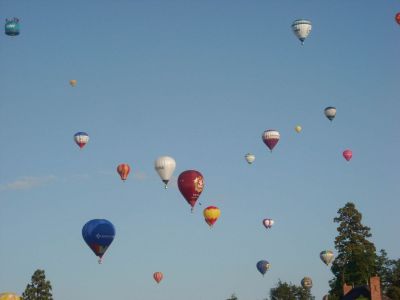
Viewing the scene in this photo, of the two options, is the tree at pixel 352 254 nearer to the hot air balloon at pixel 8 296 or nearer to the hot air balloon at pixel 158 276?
the hot air balloon at pixel 158 276

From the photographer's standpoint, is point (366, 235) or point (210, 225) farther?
point (366, 235)

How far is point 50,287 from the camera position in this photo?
10381cm

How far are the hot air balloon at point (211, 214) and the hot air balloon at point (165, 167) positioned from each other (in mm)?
9248

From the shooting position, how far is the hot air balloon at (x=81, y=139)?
8481cm

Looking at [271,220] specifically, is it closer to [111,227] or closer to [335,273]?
[335,273]

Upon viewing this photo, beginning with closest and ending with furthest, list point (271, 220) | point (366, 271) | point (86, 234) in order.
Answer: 1. point (86, 234)
2. point (366, 271)
3. point (271, 220)

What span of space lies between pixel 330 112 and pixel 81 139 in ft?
98.7

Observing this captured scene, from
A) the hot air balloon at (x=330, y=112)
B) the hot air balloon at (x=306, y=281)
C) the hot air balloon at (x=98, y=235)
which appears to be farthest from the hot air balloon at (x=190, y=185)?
the hot air balloon at (x=306, y=281)

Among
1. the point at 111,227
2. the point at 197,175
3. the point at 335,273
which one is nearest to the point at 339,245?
the point at 335,273

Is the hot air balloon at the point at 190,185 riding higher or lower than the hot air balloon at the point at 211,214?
lower

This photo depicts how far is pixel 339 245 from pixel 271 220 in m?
14.7

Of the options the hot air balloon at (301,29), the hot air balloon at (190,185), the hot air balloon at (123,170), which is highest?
the hot air balloon at (301,29)

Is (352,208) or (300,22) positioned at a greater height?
(300,22)

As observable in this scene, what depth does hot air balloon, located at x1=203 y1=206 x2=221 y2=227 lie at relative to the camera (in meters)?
79.9
